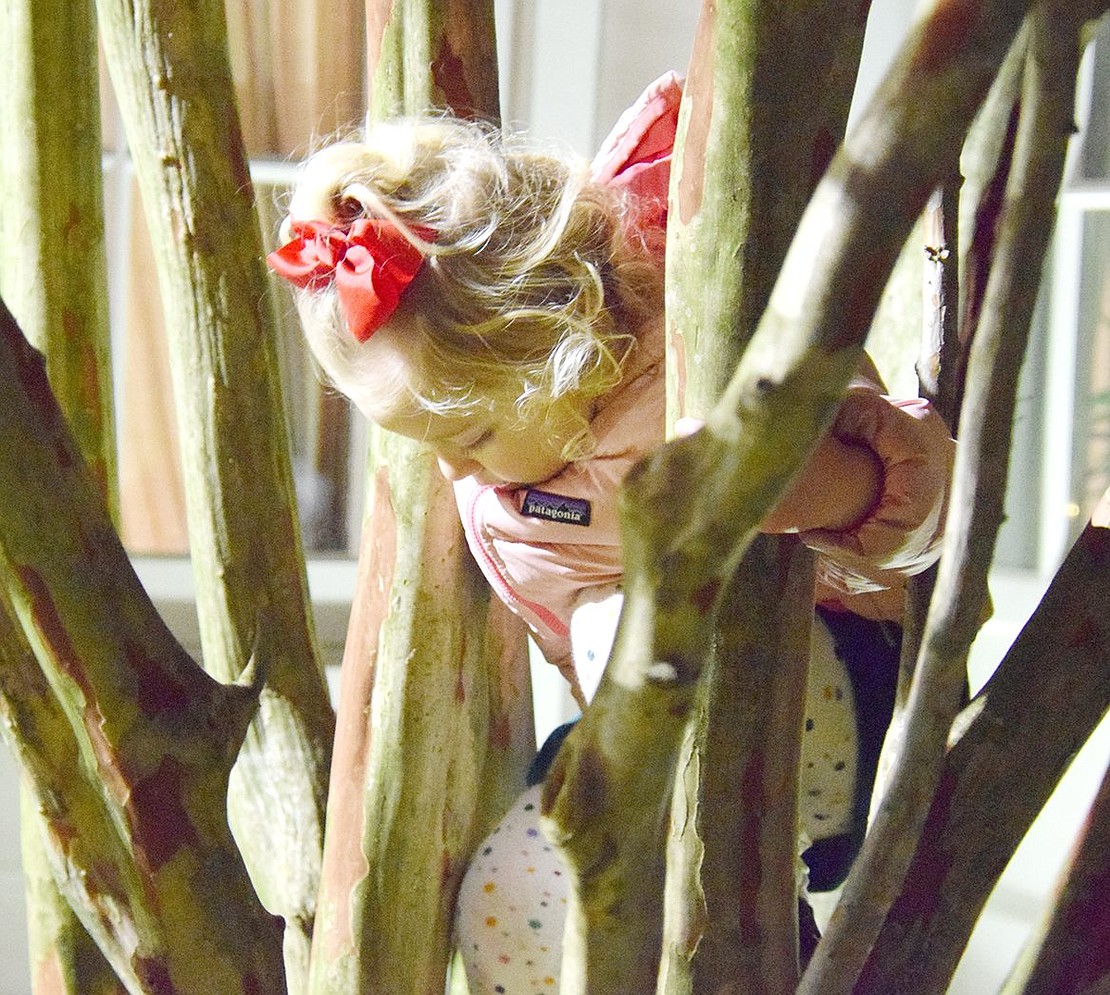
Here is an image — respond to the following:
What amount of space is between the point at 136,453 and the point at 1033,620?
3.73 feet

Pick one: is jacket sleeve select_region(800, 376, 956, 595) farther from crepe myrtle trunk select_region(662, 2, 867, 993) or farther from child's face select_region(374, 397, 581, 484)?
child's face select_region(374, 397, 581, 484)

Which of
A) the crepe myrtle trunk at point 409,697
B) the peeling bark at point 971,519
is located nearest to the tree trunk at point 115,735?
the crepe myrtle trunk at point 409,697

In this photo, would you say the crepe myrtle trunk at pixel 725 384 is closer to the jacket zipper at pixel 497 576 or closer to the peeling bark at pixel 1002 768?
the peeling bark at pixel 1002 768

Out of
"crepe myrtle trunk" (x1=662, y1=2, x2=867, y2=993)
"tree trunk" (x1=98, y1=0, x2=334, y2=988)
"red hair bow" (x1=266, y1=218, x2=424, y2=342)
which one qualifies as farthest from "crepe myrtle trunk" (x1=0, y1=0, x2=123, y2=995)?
"crepe myrtle trunk" (x1=662, y1=2, x2=867, y2=993)

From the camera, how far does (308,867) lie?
62cm

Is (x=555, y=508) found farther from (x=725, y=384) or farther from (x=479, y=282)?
(x=725, y=384)

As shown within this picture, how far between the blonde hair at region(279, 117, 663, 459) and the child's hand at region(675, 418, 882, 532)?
0.54ft

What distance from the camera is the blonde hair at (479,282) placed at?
1.89ft

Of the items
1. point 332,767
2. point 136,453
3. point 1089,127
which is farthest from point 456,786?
point 1089,127

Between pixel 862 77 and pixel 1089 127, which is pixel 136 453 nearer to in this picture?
pixel 862 77

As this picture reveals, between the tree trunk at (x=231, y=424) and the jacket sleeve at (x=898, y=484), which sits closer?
the jacket sleeve at (x=898, y=484)

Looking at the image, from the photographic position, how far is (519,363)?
59cm

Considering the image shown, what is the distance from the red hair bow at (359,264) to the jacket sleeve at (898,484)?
219 millimetres

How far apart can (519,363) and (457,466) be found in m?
0.06
